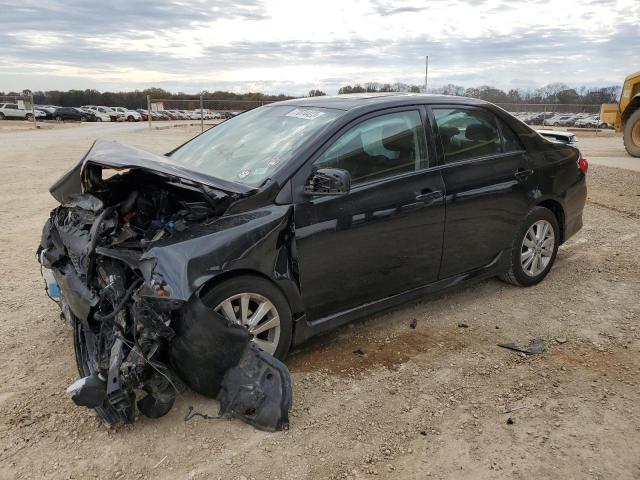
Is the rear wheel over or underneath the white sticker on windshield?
underneath

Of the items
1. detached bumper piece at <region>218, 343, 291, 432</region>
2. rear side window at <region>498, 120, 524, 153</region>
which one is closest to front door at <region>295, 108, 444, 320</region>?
detached bumper piece at <region>218, 343, 291, 432</region>

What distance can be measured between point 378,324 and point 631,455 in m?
1.94

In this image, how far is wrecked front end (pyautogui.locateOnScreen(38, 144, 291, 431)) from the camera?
2.88 metres

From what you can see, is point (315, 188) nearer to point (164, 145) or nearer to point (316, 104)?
point (316, 104)

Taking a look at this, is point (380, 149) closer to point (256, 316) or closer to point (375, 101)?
point (375, 101)

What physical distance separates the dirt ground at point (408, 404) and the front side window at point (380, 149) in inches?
49.7

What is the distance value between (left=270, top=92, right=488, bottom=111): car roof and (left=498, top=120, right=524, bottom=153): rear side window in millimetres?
279

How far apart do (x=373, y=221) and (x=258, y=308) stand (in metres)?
1.01

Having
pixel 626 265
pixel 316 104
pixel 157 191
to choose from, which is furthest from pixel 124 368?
pixel 626 265

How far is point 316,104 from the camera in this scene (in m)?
4.18

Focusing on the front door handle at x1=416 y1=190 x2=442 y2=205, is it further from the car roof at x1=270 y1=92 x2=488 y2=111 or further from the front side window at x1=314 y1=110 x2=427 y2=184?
the car roof at x1=270 y1=92 x2=488 y2=111

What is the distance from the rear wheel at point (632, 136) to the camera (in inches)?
621

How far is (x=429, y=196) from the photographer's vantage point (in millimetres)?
3973

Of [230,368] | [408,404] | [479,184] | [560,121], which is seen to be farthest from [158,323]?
[560,121]
